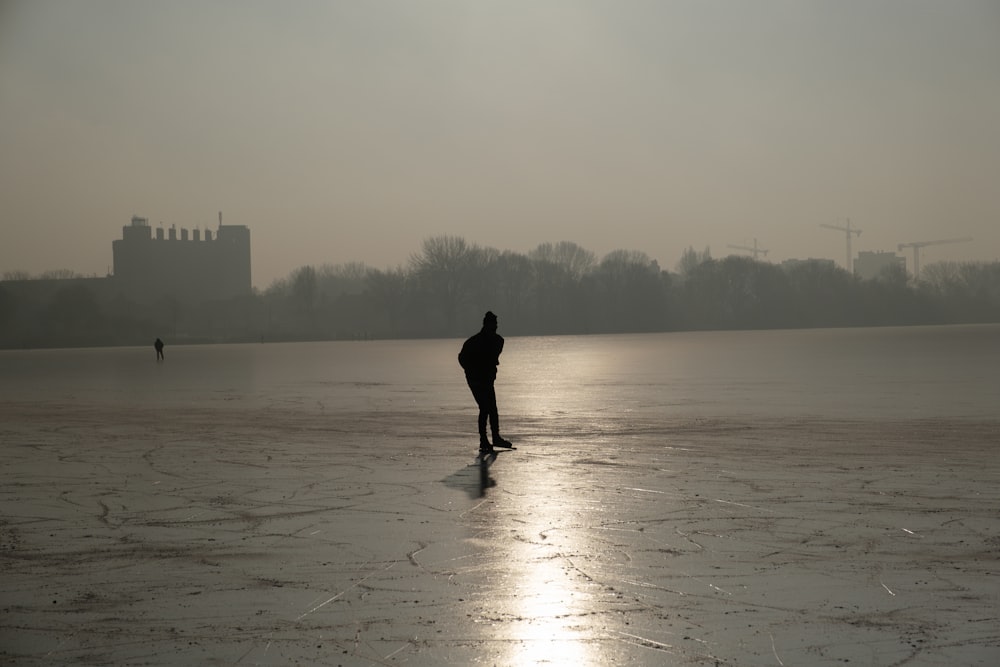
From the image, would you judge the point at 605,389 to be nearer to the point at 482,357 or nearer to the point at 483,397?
the point at 482,357

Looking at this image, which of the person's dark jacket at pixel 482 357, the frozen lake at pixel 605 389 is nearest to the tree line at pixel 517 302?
the frozen lake at pixel 605 389

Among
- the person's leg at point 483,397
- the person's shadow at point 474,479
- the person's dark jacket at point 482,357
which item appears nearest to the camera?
the person's shadow at point 474,479

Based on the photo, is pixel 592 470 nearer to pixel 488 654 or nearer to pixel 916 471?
pixel 916 471

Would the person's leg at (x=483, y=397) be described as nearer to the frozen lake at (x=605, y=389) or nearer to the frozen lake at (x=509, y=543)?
the frozen lake at (x=509, y=543)

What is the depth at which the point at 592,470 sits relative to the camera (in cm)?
1207

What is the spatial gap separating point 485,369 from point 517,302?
470 ft

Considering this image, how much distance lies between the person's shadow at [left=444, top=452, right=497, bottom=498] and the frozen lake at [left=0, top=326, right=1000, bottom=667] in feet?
0.19

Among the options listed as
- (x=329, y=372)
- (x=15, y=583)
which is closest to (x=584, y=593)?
(x=15, y=583)

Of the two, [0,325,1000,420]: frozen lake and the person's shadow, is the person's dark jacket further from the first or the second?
[0,325,1000,420]: frozen lake

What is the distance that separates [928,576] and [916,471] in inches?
197

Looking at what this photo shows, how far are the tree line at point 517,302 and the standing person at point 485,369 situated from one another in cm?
11068

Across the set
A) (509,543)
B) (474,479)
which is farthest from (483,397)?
(509,543)

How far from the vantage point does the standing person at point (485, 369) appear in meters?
14.6

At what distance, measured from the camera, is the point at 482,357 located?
14.9 m
